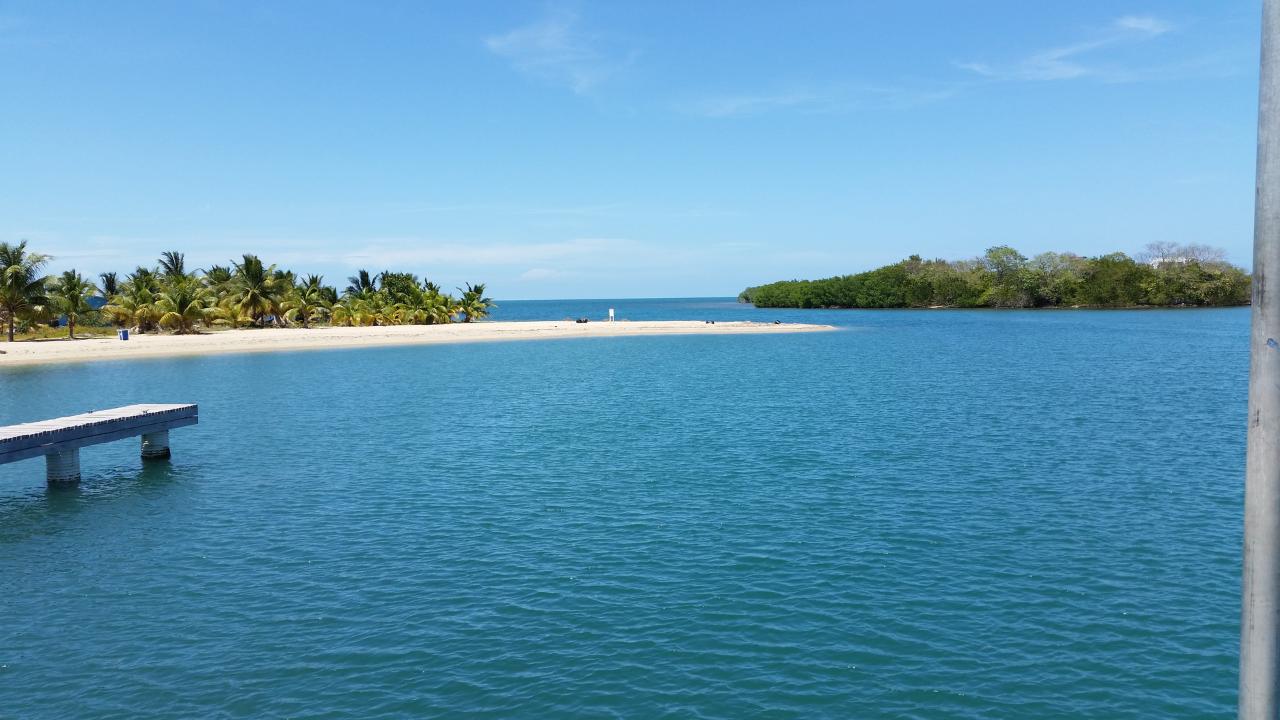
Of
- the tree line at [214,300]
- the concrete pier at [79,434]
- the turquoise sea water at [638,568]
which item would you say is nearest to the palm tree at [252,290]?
the tree line at [214,300]

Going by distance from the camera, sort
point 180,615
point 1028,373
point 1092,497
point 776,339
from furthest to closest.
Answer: point 776,339
point 1028,373
point 1092,497
point 180,615

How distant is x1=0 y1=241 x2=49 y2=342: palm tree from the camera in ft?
217

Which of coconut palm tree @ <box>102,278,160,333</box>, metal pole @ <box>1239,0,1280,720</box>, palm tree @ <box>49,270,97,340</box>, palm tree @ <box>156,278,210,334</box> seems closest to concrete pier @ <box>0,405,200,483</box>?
metal pole @ <box>1239,0,1280,720</box>

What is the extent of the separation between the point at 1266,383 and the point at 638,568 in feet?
43.2

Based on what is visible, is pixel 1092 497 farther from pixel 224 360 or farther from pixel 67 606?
pixel 224 360

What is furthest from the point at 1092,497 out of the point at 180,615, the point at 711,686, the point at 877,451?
the point at 180,615

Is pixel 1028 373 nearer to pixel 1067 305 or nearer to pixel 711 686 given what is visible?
pixel 711 686

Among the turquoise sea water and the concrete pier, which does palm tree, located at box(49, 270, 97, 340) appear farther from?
the concrete pier

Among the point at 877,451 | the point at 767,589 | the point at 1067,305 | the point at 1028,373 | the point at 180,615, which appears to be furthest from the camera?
the point at 1067,305

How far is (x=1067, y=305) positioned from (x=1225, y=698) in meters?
210

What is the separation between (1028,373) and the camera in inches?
2152

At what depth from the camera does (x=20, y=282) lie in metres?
66.8

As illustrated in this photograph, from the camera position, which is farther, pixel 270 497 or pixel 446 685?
pixel 270 497

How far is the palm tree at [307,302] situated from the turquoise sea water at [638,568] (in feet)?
216
